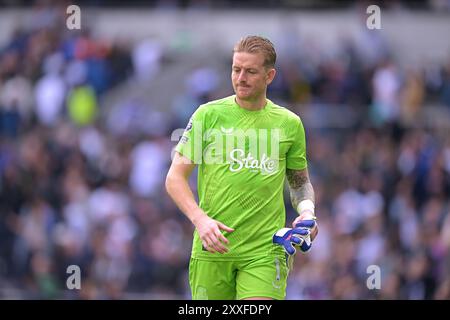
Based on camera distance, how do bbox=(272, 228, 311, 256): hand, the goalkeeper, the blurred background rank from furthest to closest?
the blurred background
the goalkeeper
bbox=(272, 228, 311, 256): hand

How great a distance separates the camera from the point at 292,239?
8656 mm

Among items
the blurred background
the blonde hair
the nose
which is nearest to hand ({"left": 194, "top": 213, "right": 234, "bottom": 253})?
the nose

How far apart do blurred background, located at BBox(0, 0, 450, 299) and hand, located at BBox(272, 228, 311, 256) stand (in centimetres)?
584

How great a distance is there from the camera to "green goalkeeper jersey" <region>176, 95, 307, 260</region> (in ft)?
29.1

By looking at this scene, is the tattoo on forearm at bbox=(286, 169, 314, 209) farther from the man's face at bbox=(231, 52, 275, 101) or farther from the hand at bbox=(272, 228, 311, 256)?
the man's face at bbox=(231, 52, 275, 101)

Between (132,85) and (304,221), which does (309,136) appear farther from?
(304,221)

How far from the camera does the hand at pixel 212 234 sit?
841cm

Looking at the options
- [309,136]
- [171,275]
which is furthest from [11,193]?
[309,136]

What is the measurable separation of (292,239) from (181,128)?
1038 centimetres

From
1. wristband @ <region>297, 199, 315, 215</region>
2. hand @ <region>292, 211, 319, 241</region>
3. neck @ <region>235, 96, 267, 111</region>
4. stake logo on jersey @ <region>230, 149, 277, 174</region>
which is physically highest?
neck @ <region>235, 96, 267, 111</region>

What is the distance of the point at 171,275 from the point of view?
1758 cm

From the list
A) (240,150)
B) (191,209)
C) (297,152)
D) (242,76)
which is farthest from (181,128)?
(191,209)

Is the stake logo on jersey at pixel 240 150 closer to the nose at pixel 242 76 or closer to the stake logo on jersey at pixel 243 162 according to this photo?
the stake logo on jersey at pixel 243 162
